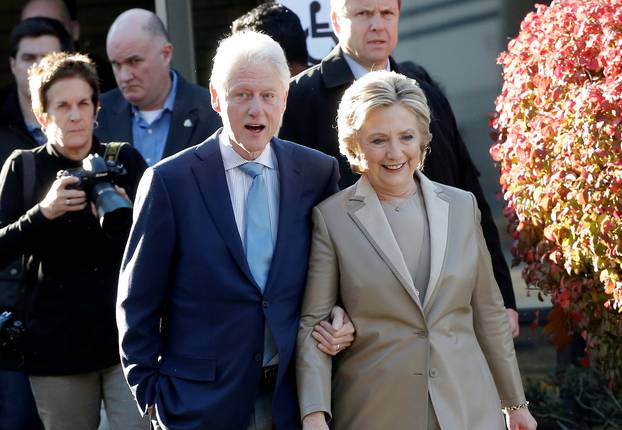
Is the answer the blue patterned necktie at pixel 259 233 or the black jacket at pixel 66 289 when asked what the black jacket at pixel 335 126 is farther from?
the blue patterned necktie at pixel 259 233

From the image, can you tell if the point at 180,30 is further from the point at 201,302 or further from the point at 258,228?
the point at 201,302

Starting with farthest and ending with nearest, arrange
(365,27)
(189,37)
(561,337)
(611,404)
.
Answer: (189,37)
(611,404)
(561,337)
(365,27)

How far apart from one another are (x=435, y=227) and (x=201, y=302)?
0.75m

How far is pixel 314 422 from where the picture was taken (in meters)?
3.78

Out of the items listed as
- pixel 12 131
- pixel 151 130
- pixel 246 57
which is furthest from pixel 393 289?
pixel 12 131

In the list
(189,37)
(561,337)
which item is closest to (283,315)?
(561,337)

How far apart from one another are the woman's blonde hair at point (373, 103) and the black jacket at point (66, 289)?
1239 millimetres

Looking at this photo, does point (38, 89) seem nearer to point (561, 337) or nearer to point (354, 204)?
point (354, 204)

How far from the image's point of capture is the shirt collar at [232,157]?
155 inches

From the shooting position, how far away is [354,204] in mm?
3949

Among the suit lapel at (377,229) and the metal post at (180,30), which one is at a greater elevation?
the metal post at (180,30)

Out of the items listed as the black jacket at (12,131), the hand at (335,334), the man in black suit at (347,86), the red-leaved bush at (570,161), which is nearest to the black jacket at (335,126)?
the man in black suit at (347,86)

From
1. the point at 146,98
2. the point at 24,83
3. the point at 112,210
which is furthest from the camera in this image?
the point at 24,83

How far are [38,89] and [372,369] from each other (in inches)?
75.8
